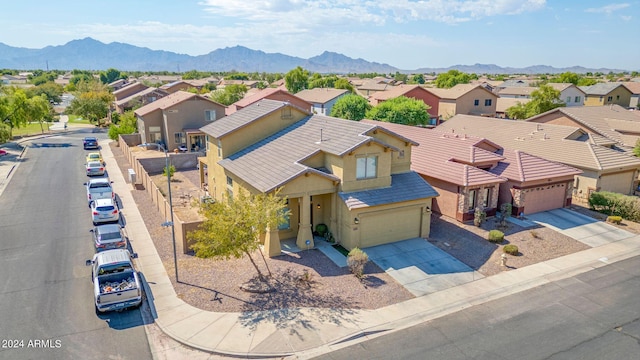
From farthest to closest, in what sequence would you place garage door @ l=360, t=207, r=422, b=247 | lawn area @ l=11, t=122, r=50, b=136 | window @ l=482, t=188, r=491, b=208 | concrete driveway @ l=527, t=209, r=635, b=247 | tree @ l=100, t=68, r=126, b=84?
1. tree @ l=100, t=68, r=126, b=84
2. lawn area @ l=11, t=122, r=50, b=136
3. window @ l=482, t=188, r=491, b=208
4. concrete driveway @ l=527, t=209, r=635, b=247
5. garage door @ l=360, t=207, r=422, b=247

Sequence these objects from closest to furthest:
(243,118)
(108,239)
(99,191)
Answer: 1. (108,239)
2. (243,118)
3. (99,191)

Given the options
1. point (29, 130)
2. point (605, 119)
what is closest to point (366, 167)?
point (605, 119)

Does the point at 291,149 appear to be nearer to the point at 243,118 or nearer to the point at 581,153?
the point at 243,118

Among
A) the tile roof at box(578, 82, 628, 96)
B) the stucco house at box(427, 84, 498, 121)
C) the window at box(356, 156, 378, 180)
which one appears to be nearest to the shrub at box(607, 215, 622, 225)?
the window at box(356, 156, 378, 180)

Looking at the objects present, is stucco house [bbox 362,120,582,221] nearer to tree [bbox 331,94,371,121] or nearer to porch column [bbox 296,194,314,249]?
porch column [bbox 296,194,314,249]

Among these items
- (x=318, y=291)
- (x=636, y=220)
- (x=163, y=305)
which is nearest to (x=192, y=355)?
(x=163, y=305)

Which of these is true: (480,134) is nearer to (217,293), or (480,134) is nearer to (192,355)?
(217,293)
